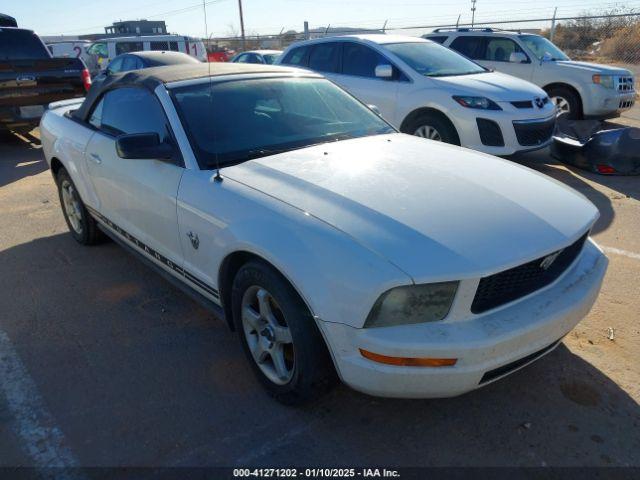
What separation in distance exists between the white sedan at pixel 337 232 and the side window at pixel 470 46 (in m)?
7.25

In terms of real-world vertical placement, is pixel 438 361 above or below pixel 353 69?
below

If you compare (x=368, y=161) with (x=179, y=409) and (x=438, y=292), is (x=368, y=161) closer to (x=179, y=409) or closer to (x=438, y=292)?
(x=438, y=292)

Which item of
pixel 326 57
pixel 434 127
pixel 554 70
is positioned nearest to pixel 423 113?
pixel 434 127

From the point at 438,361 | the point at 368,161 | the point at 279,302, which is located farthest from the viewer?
the point at 368,161

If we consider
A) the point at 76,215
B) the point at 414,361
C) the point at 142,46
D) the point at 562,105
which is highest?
the point at 142,46

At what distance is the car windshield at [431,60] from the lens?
23.7 ft

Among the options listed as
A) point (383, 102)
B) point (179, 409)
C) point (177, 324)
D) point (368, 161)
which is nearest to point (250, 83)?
point (368, 161)

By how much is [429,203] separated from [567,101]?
27.2ft

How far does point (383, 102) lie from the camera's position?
23.9 ft

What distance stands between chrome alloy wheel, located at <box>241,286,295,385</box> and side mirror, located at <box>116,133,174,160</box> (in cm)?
104

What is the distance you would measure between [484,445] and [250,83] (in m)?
2.59

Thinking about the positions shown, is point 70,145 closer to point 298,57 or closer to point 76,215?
point 76,215

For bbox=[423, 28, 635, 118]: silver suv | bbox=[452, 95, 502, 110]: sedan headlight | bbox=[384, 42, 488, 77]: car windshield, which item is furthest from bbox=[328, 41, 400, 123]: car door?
bbox=[423, 28, 635, 118]: silver suv

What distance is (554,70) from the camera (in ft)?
30.8
